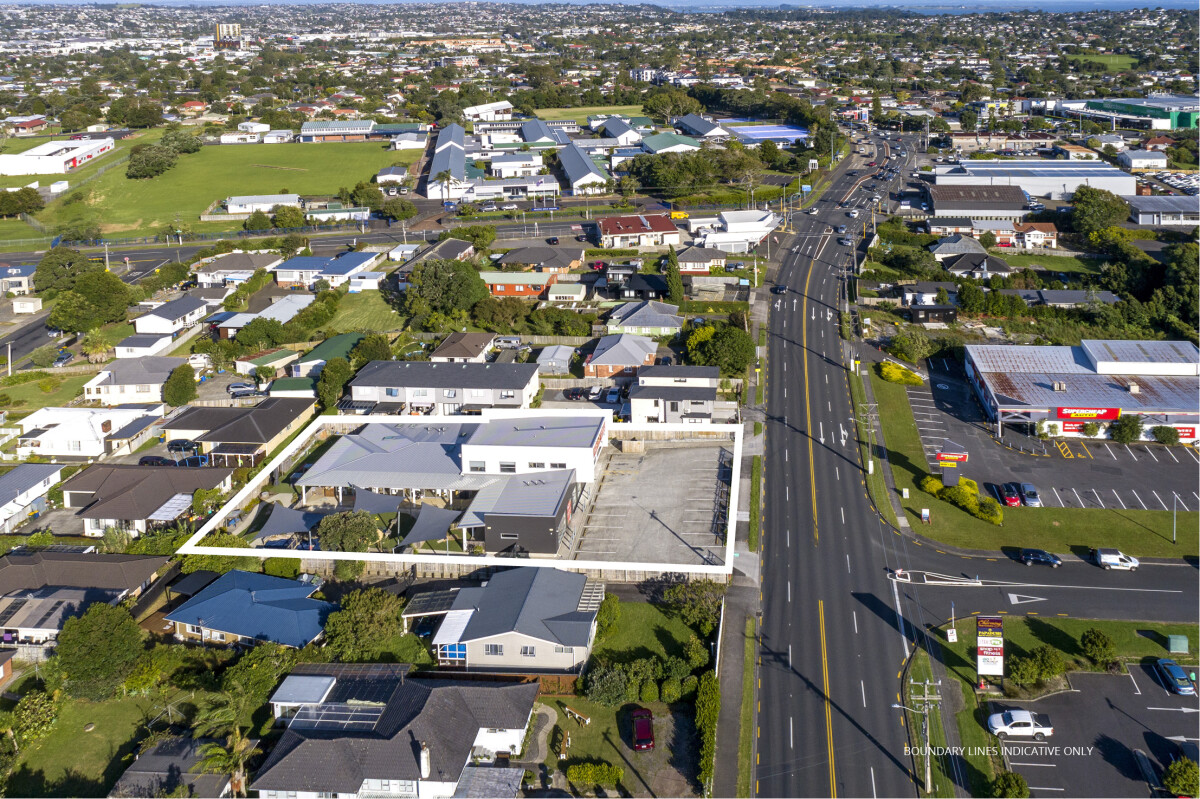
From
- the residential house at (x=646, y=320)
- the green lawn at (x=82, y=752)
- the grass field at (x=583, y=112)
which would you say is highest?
the grass field at (x=583, y=112)

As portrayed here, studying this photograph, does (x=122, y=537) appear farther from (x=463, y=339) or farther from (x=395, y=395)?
(x=463, y=339)

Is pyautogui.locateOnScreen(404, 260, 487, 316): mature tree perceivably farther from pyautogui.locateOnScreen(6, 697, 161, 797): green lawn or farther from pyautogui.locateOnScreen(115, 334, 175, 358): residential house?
pyautogui.locateOnScreen(6, 697, 161, 797): green lawn

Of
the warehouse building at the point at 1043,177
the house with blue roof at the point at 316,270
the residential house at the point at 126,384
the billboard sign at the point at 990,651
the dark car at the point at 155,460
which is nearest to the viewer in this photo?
the billboard sign at the point at 990,651

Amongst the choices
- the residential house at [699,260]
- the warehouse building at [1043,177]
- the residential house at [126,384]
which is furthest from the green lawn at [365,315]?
the warehouse building at [1043,177]

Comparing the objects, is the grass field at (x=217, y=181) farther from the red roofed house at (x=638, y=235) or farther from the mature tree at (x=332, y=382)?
the mature tree at (x=332, y=382)

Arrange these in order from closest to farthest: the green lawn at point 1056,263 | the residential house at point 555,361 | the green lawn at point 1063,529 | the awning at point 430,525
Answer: the green lawn at point 1063,529, the awning at point 430,525, the residential house at point 555,361, the green lawn at point 1056,263

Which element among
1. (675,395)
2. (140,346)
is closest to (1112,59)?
(675,395)

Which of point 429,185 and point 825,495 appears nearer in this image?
point 825,495

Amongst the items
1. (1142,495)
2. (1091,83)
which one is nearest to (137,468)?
(1142,495)

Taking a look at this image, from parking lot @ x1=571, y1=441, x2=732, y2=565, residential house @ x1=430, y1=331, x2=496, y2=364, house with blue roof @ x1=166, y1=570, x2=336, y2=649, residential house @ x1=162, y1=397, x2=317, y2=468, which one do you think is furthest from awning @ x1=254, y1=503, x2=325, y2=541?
residential house @ x1=430, y1=331, x2=496, y2=364
